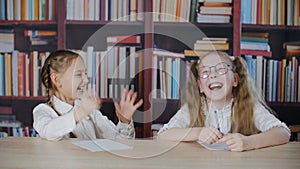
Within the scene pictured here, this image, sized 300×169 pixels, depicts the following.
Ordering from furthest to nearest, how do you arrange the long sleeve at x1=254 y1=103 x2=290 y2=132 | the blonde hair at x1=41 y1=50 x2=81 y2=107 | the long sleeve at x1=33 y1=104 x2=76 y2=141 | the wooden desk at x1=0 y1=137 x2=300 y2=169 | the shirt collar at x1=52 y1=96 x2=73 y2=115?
the blonde hair at x1=41 y1=50 x2=81 y2=107
the shirt collar at x1=52 y1=96 x2=73 y2=115
the long sleeve at x1=254 y1=103 x2=290 y2=132
the long sleeve at x1=33 y1=104 x2=76 y2=141
the wooden desk at x1=0 y1=137 x2=300 y2=169

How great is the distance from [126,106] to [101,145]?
1.75 ft

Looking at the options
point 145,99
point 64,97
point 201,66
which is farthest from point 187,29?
point 64,97

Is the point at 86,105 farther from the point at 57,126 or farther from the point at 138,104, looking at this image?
the point at 138,104

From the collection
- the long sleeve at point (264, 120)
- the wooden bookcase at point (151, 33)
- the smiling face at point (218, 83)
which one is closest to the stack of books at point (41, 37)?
the wooden bookcase at point (151, 33)

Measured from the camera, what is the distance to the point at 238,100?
1.82 metres

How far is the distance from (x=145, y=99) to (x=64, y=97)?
355mm

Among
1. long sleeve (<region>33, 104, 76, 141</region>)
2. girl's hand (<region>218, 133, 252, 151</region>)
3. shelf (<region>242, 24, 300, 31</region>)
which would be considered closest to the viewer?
girl's hand (<region>218, 133, 252, 151</region>)

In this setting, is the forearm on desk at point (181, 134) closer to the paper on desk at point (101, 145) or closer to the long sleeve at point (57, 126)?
the paper on desk at point (101, 145)

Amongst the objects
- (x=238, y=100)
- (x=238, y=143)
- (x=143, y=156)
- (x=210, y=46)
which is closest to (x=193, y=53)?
(x=210, y=46)

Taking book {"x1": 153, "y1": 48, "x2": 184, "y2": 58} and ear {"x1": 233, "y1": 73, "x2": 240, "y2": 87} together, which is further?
book {"x1": 153, "y1": 48, "x2": 184, "y2": 58}

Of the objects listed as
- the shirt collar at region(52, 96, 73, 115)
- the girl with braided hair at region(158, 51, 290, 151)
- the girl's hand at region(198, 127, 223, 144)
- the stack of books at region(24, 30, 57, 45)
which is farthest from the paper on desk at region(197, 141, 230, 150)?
the stack of books at region(24, 30, 57, 45)

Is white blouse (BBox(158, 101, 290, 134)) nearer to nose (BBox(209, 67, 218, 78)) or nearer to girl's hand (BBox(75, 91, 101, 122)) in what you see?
nose (BBox(209, 67, 218, 78))

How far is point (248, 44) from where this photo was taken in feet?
6.63

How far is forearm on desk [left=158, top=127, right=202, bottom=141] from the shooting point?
5.10 feet
